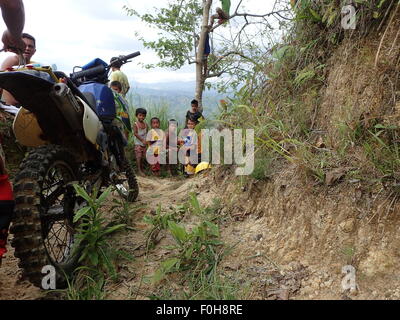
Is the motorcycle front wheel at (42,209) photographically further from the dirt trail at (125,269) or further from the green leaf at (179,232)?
the green leaf at (179,232)

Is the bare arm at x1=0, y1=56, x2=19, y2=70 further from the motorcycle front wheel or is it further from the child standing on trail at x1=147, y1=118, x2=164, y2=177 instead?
the child standing on trail at x1=147, y1=118, x2=164, y2=177

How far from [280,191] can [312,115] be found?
0.73m

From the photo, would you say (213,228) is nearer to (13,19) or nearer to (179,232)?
(179,232)

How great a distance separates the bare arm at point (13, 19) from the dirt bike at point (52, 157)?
0.17 meters

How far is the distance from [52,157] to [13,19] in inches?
30.6

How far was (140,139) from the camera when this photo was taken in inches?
234

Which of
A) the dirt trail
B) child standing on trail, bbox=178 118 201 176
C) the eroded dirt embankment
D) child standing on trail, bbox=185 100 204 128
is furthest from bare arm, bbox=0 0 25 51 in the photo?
child standing on trail, bbox=185 100 204 128

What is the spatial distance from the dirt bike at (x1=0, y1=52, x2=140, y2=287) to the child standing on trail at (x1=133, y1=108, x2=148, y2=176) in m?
2.97

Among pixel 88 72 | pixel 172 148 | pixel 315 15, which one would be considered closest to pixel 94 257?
pixel 88 72

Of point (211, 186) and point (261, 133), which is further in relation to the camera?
point (211, 186)

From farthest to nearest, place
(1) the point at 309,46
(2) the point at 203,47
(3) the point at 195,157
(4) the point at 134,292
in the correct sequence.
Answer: (2) the point at 203,47 < (3) the point at 195,157 < (1) the point at 309,46 < (4) the point at 134,292

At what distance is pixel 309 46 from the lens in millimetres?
2760

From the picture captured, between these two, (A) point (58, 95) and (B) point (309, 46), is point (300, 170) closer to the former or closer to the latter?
(B) point (309, 46)
